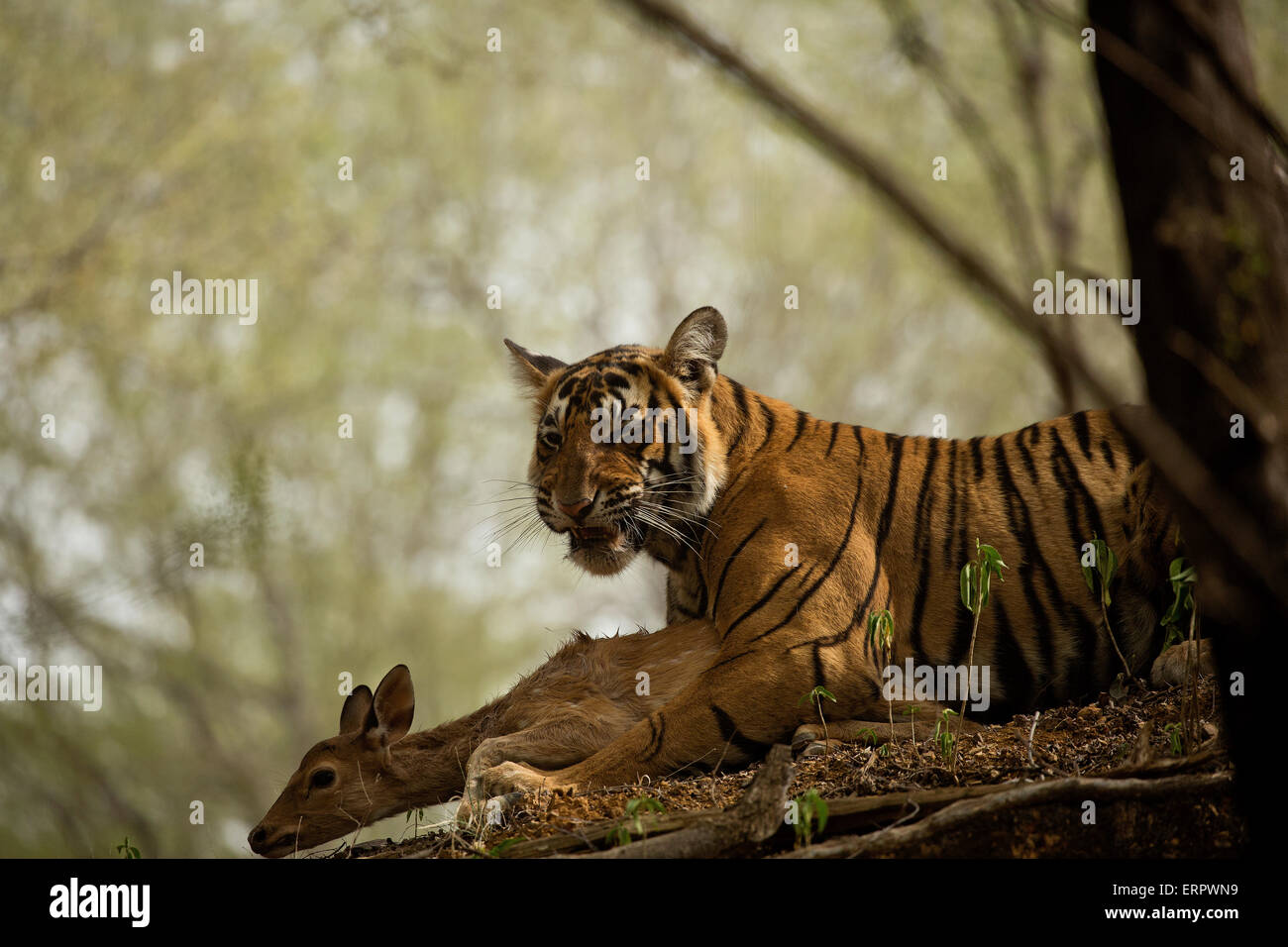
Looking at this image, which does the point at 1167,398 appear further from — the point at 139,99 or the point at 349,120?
the point at 349,120

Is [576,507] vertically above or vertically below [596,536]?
above

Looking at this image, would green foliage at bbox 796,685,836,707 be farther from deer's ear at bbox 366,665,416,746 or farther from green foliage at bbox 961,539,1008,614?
deer's ear at bbox 366,665,416,746

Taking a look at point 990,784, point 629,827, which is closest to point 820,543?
point 990,784

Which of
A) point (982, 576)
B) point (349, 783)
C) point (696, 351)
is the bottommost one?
point (349, 783)

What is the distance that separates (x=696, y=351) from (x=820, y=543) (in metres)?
1.18

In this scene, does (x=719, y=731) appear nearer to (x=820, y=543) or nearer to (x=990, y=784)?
(x=820, y=543)

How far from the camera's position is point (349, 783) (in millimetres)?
6254

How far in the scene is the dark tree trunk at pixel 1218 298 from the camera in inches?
91.6

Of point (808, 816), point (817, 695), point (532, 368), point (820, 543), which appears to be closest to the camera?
point (808, 816)

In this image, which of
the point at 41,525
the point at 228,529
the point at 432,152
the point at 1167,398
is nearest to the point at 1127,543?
the point at 1167,398

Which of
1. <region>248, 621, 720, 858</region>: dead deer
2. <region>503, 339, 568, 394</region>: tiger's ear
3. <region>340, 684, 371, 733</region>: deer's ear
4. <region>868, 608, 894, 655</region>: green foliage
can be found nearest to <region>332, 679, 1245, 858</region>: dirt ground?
<region>868, 608, 894, 655</region>: green foliage

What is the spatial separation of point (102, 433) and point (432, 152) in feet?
21.9

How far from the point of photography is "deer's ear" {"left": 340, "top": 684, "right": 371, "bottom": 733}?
21.1 feet

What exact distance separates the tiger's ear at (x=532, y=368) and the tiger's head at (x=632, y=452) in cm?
36
